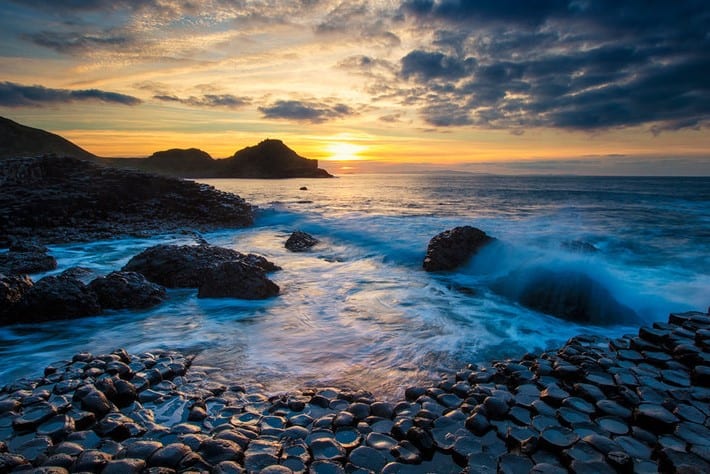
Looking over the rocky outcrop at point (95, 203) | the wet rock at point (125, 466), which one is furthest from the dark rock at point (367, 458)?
the rocky outcrop at point (95, 203)

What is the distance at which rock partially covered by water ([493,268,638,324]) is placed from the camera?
7898mm

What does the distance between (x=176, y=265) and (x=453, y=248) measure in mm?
7949

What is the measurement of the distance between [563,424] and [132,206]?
797 inches

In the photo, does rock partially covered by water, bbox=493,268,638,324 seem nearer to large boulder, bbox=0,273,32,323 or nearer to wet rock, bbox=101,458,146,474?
wet rock, bbox=101,458,146,474

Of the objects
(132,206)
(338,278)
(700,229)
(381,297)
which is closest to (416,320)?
(381,297)

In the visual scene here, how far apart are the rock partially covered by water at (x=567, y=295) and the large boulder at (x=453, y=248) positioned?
5.65ft

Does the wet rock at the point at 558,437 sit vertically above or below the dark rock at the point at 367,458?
above

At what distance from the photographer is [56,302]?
22.5ft

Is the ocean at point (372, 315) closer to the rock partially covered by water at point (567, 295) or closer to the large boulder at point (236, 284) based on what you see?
the rock partially covered by water at point (567, 295)

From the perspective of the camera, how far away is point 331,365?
5371 millimetres

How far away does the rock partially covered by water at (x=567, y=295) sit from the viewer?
790 cm

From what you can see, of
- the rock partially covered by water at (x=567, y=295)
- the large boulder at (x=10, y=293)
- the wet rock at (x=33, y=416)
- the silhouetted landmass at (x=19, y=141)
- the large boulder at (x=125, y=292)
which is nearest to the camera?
the wet rock at (x=33, y=416)

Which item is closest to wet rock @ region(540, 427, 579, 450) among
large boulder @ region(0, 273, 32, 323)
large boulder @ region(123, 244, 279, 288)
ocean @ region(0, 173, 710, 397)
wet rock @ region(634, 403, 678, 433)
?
wet rock @ region(634, 403, 678, 433)

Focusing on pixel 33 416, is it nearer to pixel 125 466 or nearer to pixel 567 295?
pixel 125 466
